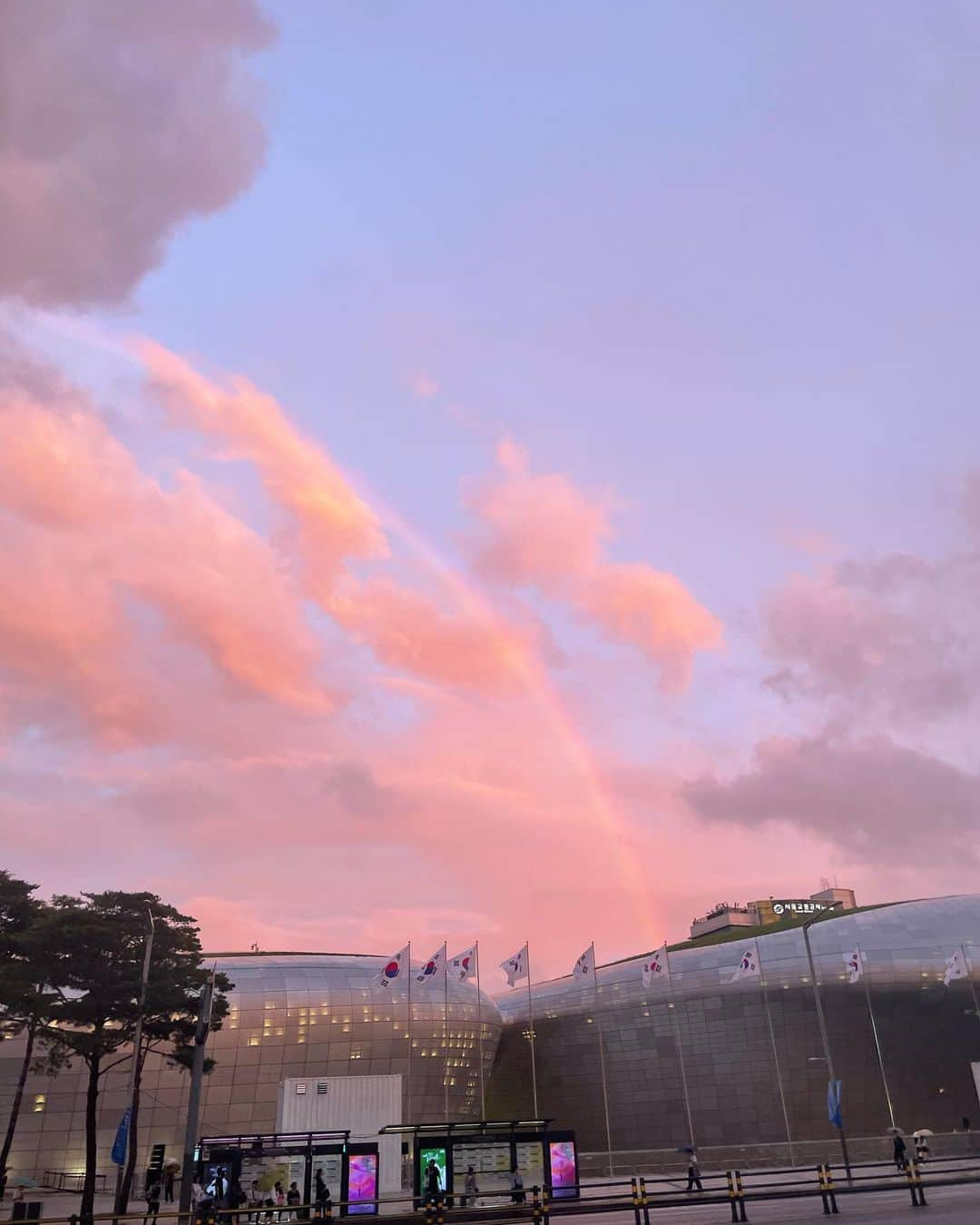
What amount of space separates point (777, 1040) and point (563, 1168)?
56207mm

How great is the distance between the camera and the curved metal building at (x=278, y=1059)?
81000mm

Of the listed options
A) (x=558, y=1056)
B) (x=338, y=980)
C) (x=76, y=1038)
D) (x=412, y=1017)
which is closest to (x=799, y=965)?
(x=558, y=1056)

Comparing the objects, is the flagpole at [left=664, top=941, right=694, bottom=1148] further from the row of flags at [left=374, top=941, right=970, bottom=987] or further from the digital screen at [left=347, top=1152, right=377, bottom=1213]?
the digital screen at [left=347, top=1152, right=377, bottom=1213]

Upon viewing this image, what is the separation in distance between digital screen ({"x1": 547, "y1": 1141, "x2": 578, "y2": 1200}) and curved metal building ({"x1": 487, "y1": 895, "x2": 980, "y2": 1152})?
179ft

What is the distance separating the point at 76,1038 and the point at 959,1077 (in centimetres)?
7718

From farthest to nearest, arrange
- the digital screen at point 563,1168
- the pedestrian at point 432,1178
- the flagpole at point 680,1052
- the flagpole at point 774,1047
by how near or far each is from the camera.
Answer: the flagpole at point 680,1052 → the flagpole at point 774,1047 → the digital screen at point 563,1168 → the pedestrian at point 432,1178

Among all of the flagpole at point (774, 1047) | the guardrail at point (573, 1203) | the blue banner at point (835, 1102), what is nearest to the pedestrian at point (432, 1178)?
the guardrail at point (573, 1203)

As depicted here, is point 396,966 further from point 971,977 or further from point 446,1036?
point 971,977

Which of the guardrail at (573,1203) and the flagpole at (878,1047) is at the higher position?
the flagpole at (878,1047)

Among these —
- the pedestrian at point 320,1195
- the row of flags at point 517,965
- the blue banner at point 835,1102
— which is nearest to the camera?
the pedestrian at point 320,1195

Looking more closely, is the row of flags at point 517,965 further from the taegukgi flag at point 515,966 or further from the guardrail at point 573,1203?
the guardrail at point 573,1203

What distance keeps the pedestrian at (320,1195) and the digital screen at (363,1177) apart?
1.22 metres

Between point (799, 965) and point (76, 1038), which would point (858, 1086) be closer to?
point (799, 965)

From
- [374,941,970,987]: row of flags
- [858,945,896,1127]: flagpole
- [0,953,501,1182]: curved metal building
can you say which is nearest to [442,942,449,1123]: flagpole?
[0,953,501,1182]: curved metal building
